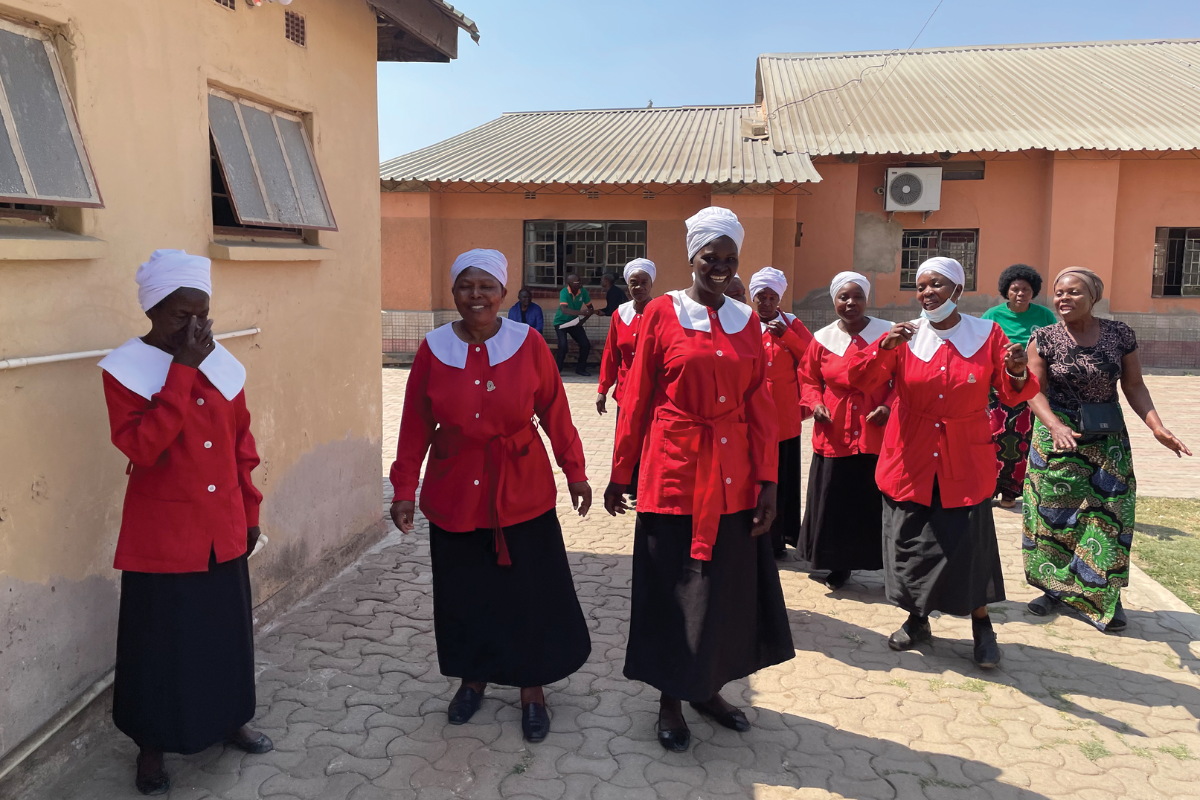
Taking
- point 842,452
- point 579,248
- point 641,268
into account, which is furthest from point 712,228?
point 579,248

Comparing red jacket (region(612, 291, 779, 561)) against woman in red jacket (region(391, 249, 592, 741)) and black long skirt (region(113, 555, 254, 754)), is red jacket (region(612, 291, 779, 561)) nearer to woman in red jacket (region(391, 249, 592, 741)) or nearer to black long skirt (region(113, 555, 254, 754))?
woman in red jacket (region(391, 249, 592, 741))

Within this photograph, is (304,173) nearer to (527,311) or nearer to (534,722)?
(534,722)

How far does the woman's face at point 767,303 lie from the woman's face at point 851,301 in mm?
563

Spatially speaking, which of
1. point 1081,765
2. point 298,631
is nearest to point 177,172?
point 298,631

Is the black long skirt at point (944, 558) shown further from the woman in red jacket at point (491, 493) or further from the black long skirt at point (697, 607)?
the woman in red jacket at point (491, 493)

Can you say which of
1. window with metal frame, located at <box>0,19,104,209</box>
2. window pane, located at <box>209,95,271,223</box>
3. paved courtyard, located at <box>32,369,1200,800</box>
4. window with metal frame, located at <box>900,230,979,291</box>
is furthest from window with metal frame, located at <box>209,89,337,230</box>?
window with metal frame, located at <box>900,230,979,291</box>

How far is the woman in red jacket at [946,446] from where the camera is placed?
3.83 metres

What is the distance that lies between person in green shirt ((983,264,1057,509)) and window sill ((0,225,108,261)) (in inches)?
220

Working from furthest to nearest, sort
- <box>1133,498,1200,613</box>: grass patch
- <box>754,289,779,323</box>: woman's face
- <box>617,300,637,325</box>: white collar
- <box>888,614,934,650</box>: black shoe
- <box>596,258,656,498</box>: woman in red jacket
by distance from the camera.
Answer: <box>617,300,637,325</box>: white collar
<box>596,258,656,498</box>: woman in red jacket
<box>754,289,779,323</box>: woman's face
<box>1133,498,1200,613</box>: grass patch
<box>888,614,934,650</box>: black shoe

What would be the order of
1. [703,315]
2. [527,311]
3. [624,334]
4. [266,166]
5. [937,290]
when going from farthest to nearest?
[527,311]
[624,334]
[266,166]
[937,290]
[703,315]

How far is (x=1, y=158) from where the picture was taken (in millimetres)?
2783

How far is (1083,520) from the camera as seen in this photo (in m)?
4.47

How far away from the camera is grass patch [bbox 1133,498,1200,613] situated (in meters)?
5.13

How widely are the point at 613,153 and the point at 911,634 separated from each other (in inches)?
533
